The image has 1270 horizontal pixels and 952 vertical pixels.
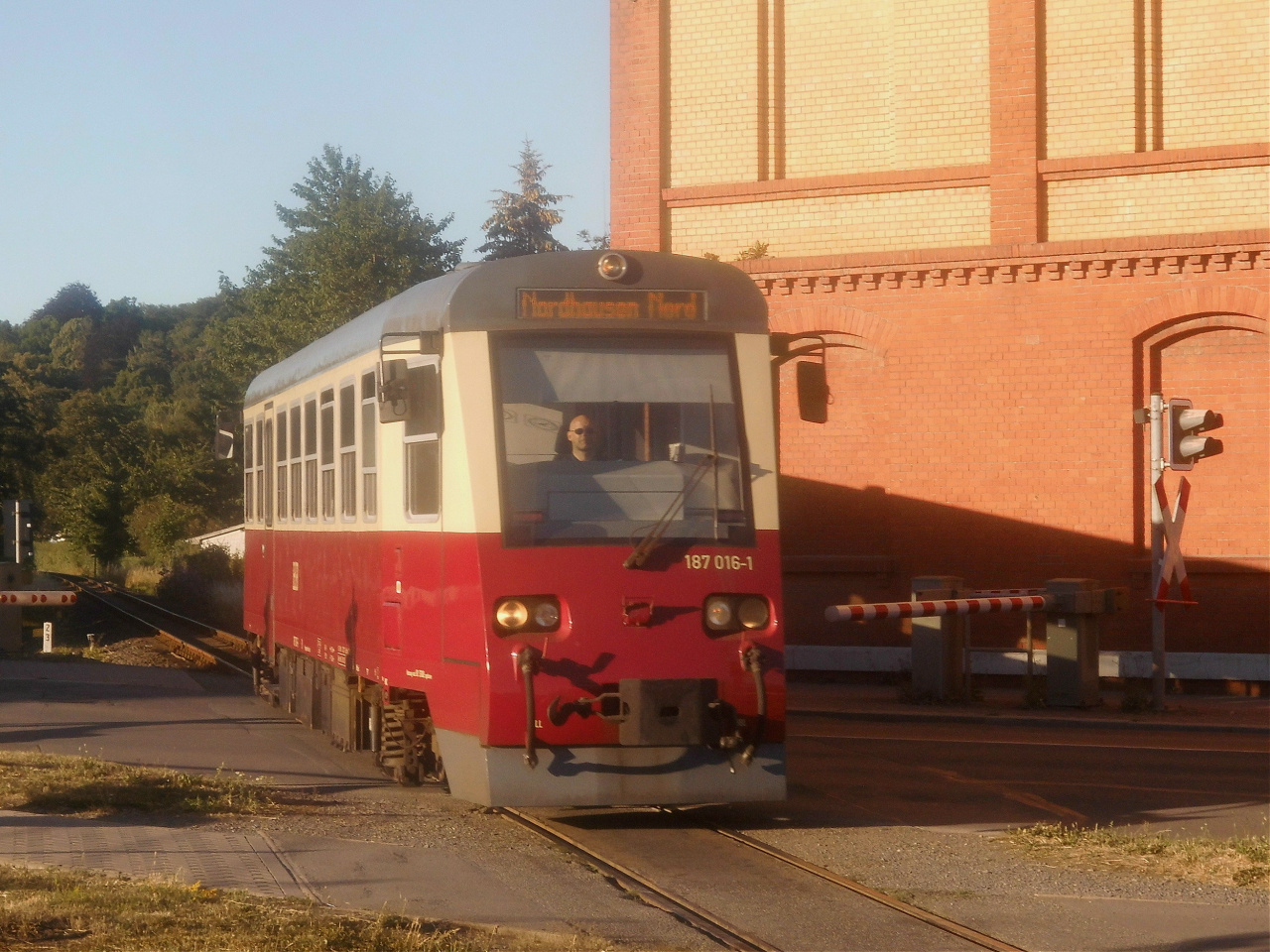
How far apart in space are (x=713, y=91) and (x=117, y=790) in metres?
14.6

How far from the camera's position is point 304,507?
13.7 m

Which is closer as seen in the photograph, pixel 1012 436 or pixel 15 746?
pixel 15 746

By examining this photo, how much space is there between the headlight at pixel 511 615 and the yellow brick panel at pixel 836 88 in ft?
46.2

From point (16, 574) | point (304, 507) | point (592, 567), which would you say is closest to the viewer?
point (592, 567)

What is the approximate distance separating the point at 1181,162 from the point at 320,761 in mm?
13248

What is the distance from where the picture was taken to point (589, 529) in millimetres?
9211

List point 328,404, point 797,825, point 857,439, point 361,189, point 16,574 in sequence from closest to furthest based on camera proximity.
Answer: point 797,825
point 328,404
point 857,439
point 16,574
point 361,189

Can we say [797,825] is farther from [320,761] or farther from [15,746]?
[15,746]

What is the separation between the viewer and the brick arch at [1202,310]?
64.5 feet

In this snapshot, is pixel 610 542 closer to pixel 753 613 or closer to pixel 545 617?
pixel 545 617

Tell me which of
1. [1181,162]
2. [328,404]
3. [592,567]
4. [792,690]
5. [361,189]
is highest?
[361,189]

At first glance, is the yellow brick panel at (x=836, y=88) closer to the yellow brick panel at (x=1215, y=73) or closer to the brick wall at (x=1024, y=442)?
the brick wall at (x=1024, y=442)

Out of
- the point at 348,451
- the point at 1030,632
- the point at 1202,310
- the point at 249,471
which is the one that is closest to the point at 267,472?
the point at 249,471

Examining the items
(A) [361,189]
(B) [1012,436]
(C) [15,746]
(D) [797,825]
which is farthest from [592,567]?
(A) [361,189]
